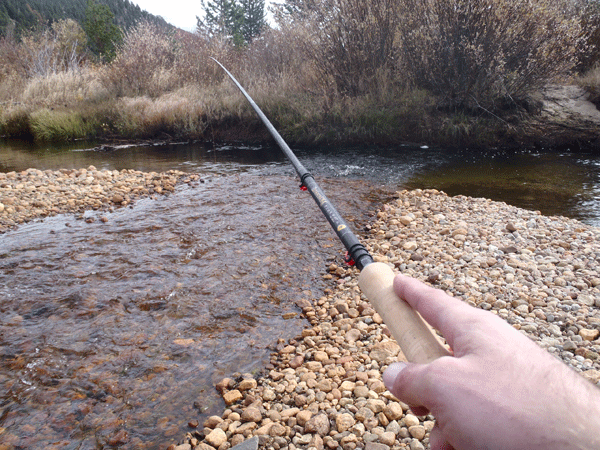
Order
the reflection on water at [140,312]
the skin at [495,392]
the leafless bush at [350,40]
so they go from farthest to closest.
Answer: the leafless bush at [350,40] → the reflection on water at [140,312] → the skin at [495,392]

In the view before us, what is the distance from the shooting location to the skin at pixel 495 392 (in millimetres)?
579

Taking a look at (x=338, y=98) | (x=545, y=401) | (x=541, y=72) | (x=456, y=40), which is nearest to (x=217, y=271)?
(x=545, y=401)

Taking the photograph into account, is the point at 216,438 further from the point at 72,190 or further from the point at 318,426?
the point at 72,190

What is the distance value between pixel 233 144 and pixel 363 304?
9722mm

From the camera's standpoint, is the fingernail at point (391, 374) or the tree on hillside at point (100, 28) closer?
the fingernail at point (391, 374)

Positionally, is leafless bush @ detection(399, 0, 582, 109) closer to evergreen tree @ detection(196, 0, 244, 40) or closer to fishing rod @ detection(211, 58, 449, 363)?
fishing rod @ detection(211, 58, 449, 363)

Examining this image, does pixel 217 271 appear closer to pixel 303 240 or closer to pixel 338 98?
pixel 303 240

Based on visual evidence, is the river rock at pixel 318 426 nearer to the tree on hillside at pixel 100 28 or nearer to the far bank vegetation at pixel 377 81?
the far bank vegetation at pixel 377 81

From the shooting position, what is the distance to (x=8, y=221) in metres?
5.18

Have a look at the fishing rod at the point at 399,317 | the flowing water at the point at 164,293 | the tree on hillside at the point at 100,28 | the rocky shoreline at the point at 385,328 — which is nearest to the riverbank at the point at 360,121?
the flowing water at the point at 164,293

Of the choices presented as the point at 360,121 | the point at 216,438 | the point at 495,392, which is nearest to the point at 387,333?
the point at 216,438

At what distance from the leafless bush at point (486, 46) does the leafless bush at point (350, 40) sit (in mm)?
541

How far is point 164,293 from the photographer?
3.42 m

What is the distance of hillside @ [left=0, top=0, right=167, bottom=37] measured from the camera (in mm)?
43403
